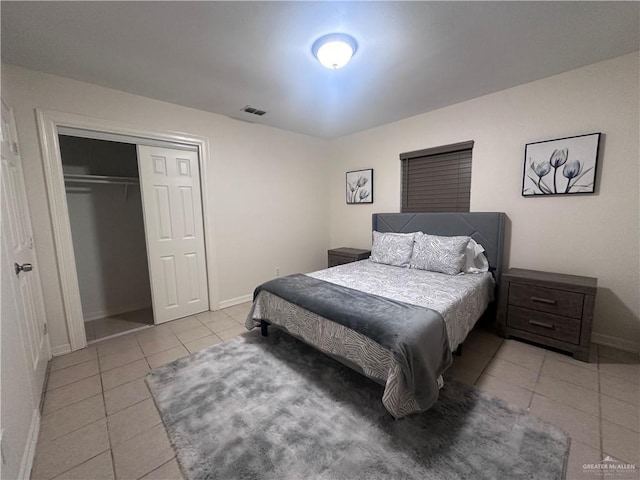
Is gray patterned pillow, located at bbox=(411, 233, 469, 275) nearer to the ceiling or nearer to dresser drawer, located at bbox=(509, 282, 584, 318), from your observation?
dresser drawer, located at bbox=(509, 282, 584, 318)

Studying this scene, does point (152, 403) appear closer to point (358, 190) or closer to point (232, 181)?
point (232, 181)

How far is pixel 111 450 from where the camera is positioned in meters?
1.39

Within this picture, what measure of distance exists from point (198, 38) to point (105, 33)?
60cm

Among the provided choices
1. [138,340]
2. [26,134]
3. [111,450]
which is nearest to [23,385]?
[111,450]

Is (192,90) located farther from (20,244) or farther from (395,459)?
(395,459)

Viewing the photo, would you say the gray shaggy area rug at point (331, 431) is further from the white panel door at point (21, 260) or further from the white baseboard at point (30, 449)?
the white panel door at point (21, 260)

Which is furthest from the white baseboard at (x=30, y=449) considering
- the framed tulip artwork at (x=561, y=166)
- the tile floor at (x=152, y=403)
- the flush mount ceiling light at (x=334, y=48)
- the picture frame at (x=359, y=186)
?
the framed tulip artwork at (x=561, y=166)

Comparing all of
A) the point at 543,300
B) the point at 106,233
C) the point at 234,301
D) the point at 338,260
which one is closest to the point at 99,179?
the point at 106,233

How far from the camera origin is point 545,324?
7.34 ft

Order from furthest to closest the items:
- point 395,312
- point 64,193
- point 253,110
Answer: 1. point 253,110
2. point 64,193
3. point 395,312

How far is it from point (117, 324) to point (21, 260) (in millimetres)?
1460

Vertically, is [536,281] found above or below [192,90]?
below

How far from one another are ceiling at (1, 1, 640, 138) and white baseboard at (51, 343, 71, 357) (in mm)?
2385

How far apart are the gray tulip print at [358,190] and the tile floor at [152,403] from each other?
2.34m
